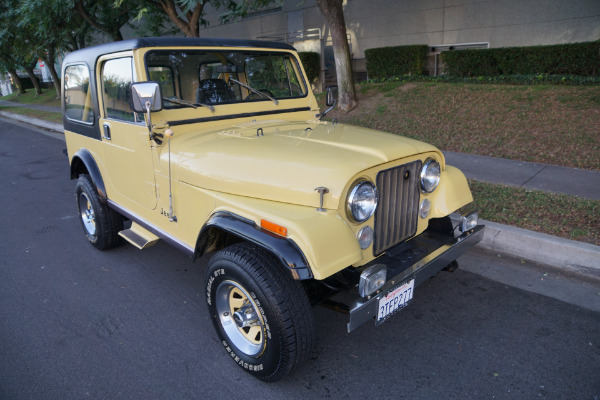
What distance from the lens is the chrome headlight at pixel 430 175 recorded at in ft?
9.57

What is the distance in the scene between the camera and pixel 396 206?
275 centimetres

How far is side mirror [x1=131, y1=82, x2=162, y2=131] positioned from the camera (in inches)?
113

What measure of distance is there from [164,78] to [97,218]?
1.75 meters

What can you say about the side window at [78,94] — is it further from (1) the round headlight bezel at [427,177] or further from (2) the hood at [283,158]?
(1) the round headlight bezel at [427,177]

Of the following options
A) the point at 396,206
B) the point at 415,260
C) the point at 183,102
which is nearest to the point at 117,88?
the point at 183,102

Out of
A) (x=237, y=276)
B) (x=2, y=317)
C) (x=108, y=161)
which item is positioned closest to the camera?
(x=237, y=276)

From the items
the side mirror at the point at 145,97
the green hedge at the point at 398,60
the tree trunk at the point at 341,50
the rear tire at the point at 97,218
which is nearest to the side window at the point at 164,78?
the side mirror at the point at 145,97

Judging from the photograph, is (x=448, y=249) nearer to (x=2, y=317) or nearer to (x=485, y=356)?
(x=485, y=356)

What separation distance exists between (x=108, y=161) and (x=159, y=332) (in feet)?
5.59

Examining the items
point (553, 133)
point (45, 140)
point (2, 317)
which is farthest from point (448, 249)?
point (45, 140)

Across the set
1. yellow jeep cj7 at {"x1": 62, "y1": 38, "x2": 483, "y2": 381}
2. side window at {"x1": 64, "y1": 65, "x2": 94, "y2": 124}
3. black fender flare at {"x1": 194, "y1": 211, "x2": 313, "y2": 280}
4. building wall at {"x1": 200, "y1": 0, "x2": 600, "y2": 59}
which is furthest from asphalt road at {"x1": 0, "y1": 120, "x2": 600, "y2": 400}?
building wall at {"x1": 200, "y1": 0, "x2": 600, "y2": 59}

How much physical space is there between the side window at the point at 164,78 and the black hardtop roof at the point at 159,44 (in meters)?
0.18

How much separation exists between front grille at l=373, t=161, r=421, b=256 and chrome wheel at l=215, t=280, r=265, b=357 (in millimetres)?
872

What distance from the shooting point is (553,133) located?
7.43 metres
